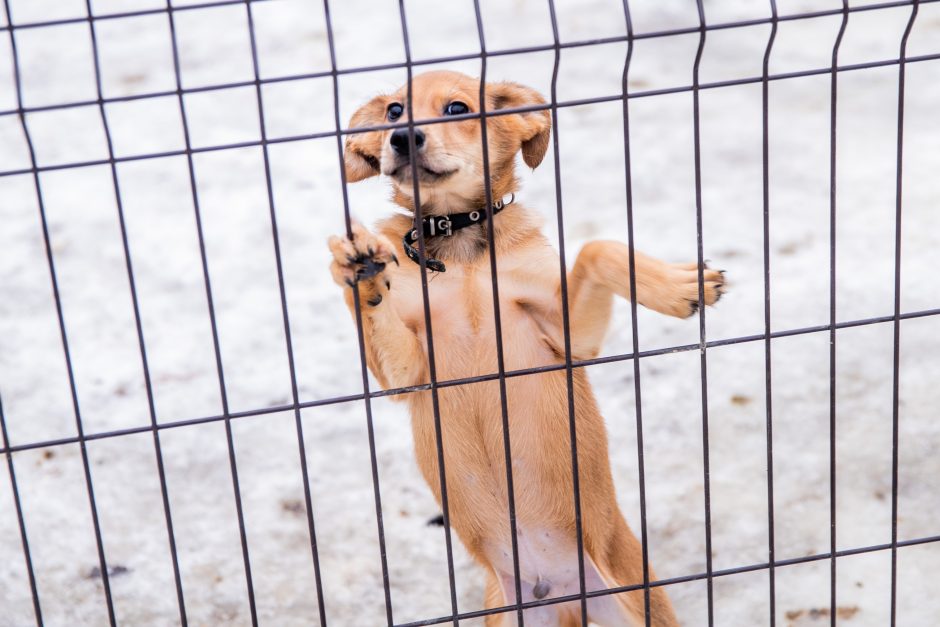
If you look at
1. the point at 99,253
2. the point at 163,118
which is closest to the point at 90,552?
the point at 99,253

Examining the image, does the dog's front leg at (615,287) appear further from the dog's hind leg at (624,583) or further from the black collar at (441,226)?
the dog's hind leg at (624,583)

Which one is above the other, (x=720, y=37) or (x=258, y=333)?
(x=720, y=37)

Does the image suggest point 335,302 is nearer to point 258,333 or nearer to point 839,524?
point 258,333

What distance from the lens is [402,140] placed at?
2.79 m

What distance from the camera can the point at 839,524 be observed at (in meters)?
3.79

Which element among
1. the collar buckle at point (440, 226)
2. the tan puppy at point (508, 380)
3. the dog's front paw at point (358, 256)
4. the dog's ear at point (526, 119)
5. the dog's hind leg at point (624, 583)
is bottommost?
the dog's hind leg at point (624, 583)

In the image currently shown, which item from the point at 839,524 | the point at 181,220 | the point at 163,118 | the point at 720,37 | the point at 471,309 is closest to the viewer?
the point at 471,309

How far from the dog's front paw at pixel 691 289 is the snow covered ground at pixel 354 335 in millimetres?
1298

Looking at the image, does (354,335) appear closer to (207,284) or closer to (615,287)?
(615,287)

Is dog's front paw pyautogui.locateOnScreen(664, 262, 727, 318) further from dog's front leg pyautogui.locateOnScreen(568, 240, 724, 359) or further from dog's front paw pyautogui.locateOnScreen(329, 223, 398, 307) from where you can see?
dog's front paw pyautogui.locateOnScreen(329, 223, 398, 307)

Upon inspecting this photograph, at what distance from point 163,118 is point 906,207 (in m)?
4.57

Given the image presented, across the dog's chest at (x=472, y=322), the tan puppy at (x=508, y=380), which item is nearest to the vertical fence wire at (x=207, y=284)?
the tan puppy at (x=508, y=380)

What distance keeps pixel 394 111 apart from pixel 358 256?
814 millimetres

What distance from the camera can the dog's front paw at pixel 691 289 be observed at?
2.54 metres
